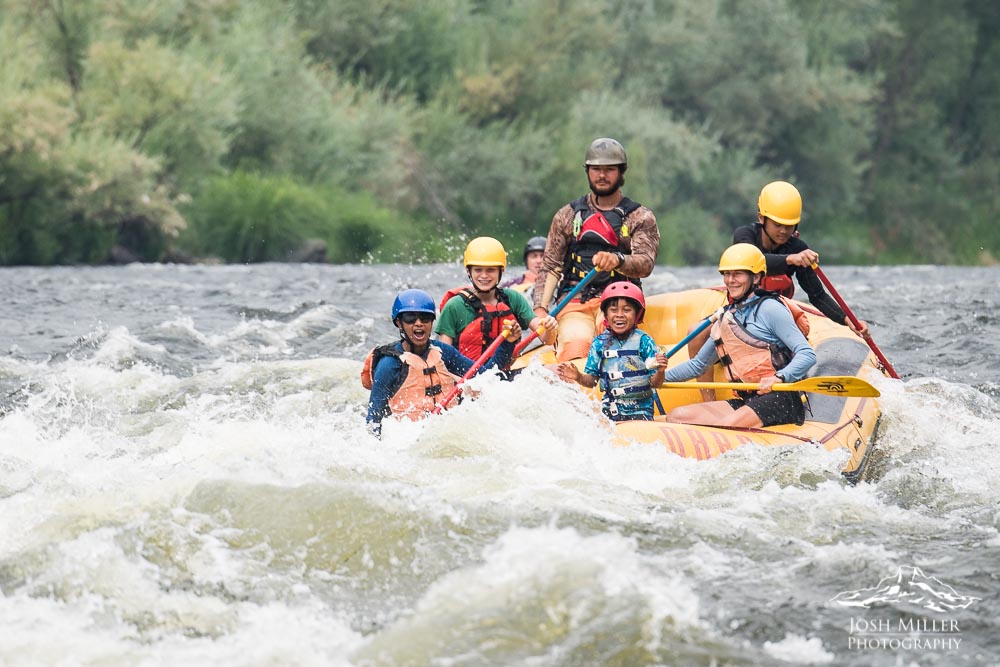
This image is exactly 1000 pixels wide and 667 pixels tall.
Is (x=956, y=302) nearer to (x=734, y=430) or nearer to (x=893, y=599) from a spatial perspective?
(x=734, y=430)

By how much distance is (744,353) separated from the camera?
7.63 meters

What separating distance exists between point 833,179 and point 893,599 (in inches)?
1312

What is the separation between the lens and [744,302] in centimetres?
766

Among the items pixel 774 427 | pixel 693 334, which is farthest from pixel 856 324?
pixel 774 427

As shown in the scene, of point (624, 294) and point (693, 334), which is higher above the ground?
point (624, 294)

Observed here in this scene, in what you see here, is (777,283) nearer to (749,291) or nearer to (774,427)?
(749,291)

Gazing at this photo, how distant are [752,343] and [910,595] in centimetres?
250

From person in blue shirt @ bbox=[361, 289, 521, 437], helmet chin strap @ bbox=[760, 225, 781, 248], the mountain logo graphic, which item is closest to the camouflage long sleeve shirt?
helmet chin strap @ bbox=[760, 225, 781, 248]

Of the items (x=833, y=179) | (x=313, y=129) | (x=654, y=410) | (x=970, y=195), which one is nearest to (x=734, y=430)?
(x=654, y=410)

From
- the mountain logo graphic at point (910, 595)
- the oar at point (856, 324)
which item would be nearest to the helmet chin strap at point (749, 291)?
the oar at point (856, 324)

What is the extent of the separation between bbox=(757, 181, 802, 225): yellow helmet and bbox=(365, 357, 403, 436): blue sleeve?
246 centimetres

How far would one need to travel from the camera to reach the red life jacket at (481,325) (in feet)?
28.0

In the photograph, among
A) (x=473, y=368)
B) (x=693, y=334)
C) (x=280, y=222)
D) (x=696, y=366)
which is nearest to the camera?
(x=696, y=366)

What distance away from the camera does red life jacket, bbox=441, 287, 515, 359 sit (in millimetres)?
8539
